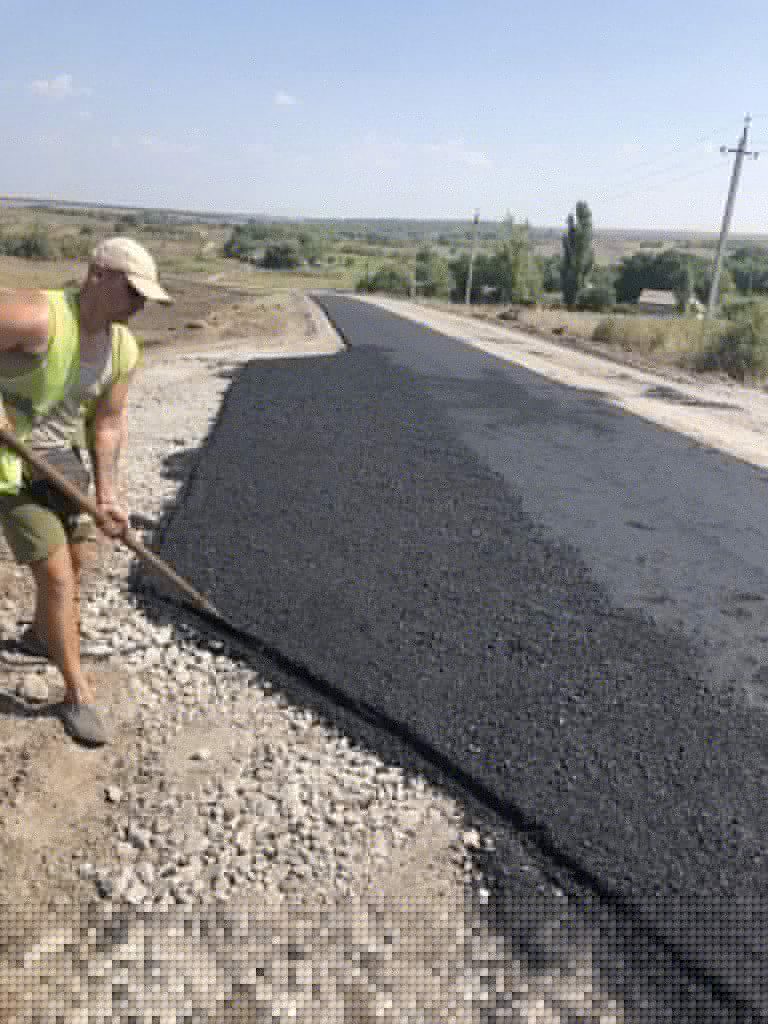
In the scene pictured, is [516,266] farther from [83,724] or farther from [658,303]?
[83,724]

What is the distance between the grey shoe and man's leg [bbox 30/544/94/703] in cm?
3

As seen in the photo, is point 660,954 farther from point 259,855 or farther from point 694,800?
point 259,855

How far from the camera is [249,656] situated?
11.0 ft

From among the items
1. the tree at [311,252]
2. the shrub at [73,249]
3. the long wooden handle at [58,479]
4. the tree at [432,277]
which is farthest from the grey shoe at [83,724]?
the tree at [311,252]

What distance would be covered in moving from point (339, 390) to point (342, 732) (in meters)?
6.15

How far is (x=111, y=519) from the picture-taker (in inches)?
109

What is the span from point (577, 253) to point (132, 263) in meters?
50.0

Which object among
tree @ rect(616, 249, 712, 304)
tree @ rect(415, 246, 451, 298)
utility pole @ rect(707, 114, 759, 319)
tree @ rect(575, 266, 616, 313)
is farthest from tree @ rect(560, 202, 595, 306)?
utility pole @ rect(707, 114, 759, 319)

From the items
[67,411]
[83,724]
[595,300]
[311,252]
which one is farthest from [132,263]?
[311,252]

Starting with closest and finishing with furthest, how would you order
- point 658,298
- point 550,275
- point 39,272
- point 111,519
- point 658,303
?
point 111,519
point 39,272
point 658,303
point 658,298
point 550,275

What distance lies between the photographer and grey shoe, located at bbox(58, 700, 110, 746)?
2770 mm

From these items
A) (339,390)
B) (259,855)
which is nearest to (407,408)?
(339,390)

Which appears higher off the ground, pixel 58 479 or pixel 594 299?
pixel 58 479

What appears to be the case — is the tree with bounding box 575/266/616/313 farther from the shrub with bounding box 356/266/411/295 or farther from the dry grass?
the dry grass
